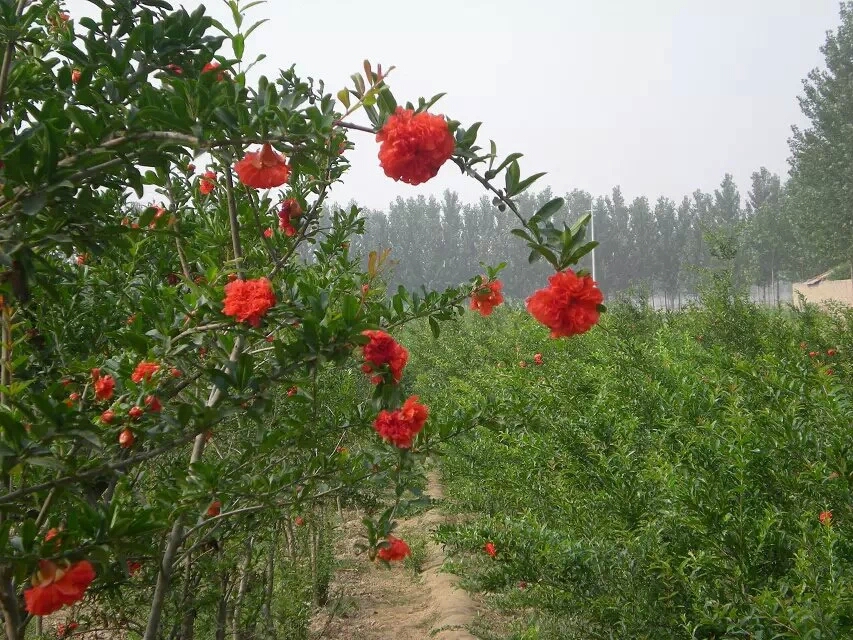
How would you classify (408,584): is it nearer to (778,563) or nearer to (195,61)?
(778,563)

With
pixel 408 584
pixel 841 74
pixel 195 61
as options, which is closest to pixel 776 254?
pixel 841 74

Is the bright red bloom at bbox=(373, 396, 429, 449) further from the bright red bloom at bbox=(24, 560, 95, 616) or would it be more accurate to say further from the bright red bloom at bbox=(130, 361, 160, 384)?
the bright red bloom at bbox=(24, 560, 95, 616)

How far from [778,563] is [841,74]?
114 feet

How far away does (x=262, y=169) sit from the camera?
144 centimetres

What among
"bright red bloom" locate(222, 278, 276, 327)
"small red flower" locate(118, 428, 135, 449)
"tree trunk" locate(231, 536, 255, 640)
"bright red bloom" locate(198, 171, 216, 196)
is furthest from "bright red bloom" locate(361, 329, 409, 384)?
"tree trunk" locate(231, 536, 255, 640)

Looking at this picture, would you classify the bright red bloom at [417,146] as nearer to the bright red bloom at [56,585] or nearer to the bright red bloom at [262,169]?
the bright red bloom at [262,169]

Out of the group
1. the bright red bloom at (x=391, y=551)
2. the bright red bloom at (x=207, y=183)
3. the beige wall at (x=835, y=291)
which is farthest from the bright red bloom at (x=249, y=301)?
the beige wall at (x=835, y=291)

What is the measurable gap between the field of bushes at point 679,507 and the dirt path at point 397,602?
1.13ft

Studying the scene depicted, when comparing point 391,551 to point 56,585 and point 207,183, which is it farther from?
point 207,183

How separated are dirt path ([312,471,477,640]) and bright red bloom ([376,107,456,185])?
3.54 metres

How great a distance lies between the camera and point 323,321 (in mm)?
1567

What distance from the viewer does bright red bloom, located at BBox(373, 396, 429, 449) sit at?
190 cm

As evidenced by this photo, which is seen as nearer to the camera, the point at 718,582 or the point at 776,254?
the point at 718,582

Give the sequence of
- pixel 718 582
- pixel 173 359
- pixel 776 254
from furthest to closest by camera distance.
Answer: pixel 776 254
pixel 718 582
pixel 173 359
